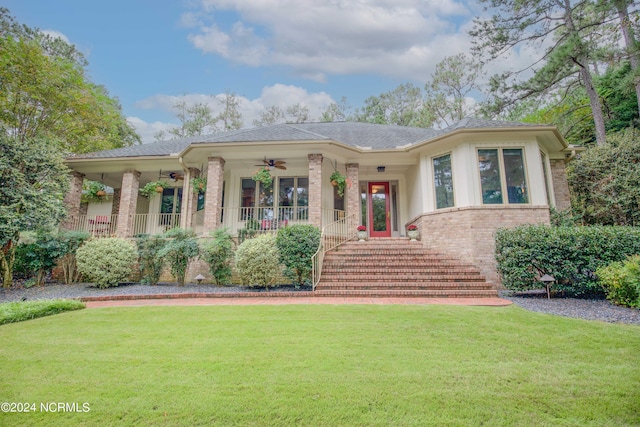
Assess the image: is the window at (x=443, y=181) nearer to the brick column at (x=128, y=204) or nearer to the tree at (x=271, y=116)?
the brick column at (x=128, y=204)

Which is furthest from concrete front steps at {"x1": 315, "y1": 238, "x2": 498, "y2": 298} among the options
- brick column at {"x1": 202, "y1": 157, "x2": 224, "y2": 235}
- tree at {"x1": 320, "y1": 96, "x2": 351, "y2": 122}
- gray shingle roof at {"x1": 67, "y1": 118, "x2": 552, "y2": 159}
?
tree at {"x1": 320, "y1": 96, "x2": 351, "y2": 122}

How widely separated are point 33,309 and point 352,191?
28.5 ft

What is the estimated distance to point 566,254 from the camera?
6.72 m

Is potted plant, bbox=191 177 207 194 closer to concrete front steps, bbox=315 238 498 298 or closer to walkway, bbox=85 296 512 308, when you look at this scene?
walkway, bbox=85 296 512 308

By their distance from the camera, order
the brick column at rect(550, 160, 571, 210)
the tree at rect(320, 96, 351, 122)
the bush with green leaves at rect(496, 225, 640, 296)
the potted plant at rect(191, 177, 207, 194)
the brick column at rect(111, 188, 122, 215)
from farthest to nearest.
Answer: the tree at rect(320, 96, 351, 122)
the brick column at rect(111, 188, 122, 215)
the potted plant at rect(191, 177, 207, 194)
the brick column at rect(550, 160, 571, 210)
the bush with green leaves at rect(496, 225, 640, 296)

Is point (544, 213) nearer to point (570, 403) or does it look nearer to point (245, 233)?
point (570, 403)

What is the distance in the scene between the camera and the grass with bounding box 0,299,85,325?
492 centimetres

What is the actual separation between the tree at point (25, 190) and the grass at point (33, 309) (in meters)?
4.28

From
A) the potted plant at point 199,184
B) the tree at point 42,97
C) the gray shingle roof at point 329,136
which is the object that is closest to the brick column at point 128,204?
the gray shingle roof at point 329,136

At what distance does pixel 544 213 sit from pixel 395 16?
12920 millimetres

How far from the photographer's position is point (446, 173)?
955 cm

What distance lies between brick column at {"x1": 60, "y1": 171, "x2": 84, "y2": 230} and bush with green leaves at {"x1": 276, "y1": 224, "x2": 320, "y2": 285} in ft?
29.6

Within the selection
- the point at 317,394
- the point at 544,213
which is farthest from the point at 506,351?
the point at 544,213

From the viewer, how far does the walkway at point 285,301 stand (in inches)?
247
